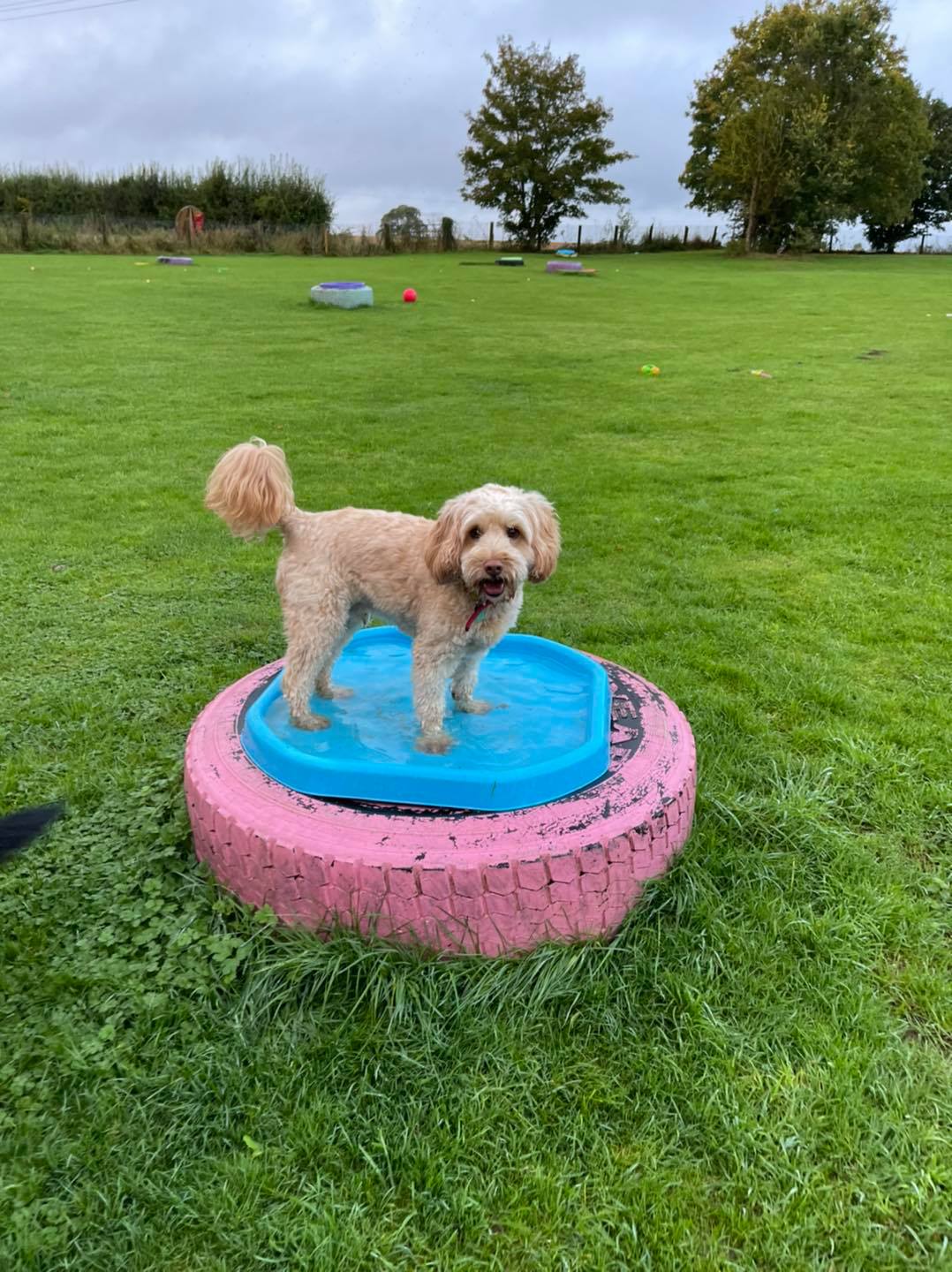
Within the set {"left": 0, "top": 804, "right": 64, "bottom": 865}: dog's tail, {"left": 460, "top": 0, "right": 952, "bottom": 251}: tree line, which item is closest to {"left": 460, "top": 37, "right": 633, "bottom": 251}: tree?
{"left": 460, "top": 0, "right": 952, "bottom": 251}: tree line

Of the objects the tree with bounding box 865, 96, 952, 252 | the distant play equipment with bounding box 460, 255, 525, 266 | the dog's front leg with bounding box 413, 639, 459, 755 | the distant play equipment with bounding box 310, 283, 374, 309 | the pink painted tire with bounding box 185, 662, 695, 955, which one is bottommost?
the pink painted tire with bounding box 185, 662, 695, 955

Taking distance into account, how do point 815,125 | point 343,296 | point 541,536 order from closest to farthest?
point 541,536 → point 343,296 → point 815,125

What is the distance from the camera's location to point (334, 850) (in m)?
2.75

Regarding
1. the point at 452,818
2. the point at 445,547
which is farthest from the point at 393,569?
the point at 452,818

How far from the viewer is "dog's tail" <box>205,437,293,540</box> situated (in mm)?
3320

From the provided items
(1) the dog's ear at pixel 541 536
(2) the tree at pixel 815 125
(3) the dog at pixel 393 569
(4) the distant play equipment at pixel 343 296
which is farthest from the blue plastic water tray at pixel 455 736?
(2) the tree at pixel 815 125

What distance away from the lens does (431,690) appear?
3301 millimetres

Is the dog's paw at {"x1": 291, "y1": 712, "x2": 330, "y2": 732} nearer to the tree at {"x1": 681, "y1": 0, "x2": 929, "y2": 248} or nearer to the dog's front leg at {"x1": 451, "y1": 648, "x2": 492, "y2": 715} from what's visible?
the dog's front leg at {"x1": 451, "y1": 648, "x2": 492, "y2": 715}

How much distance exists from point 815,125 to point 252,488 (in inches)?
1780

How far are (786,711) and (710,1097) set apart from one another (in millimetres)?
2409

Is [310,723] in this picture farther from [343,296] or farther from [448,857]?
[343,296]

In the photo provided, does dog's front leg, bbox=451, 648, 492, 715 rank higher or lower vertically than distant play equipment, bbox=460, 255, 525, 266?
lower

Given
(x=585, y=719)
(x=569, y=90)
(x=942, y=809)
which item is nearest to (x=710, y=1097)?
(x=585, y=719)

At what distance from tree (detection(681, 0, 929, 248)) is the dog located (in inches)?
1753
